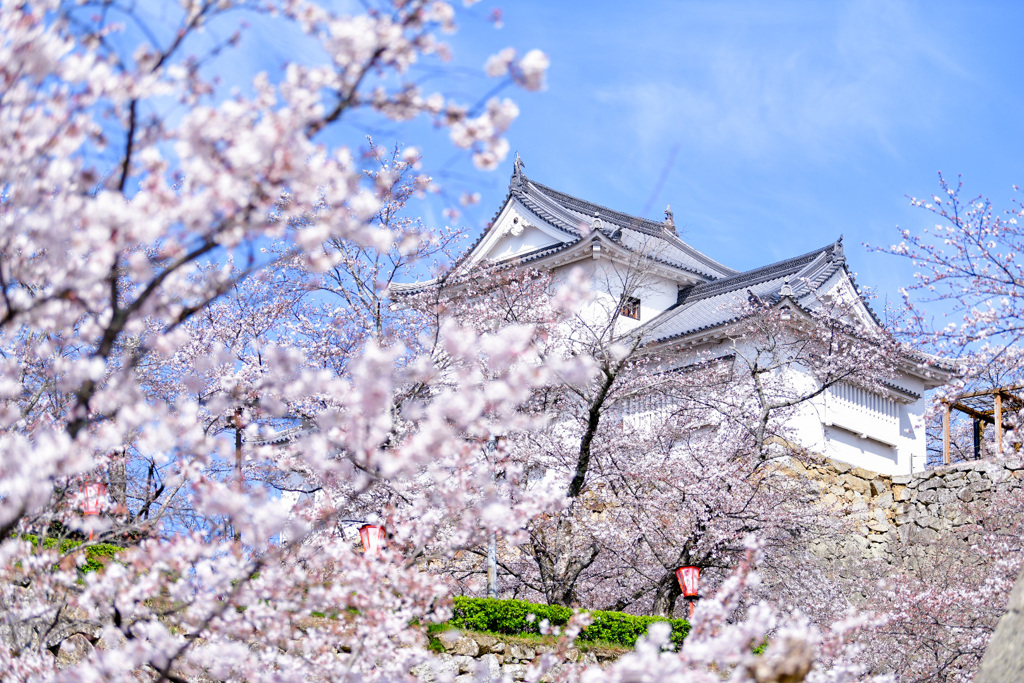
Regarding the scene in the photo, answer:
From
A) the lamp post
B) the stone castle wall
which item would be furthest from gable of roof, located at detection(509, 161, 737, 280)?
the lamp post

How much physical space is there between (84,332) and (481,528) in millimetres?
3111

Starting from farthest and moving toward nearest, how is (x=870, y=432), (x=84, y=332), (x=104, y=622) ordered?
(x=870, y=432) < (x=104, y=622) < (x=84, y=332)

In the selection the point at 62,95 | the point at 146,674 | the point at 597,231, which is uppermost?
the point at 597,231

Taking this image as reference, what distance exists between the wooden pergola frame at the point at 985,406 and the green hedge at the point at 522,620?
662 centimetres

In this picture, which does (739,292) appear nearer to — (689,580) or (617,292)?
(617,292)

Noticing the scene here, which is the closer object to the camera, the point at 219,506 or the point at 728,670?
the point at 219,506

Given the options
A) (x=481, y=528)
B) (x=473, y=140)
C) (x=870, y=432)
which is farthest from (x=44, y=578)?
(x=870, y=432)

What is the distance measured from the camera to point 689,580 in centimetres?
1006

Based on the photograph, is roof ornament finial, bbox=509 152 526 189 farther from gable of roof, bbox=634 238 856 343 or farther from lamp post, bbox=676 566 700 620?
lamp post, bbox=676 566 700 620

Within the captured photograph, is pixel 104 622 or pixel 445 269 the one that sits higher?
pixel 445 269

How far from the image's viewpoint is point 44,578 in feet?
15.0

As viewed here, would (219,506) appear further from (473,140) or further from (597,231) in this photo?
(597,231)

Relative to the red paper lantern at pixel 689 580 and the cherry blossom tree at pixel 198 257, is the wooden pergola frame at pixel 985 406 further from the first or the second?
the cherry blossom tree at pixel 198 257

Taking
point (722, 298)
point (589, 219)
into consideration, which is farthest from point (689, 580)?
point (589, 219)
